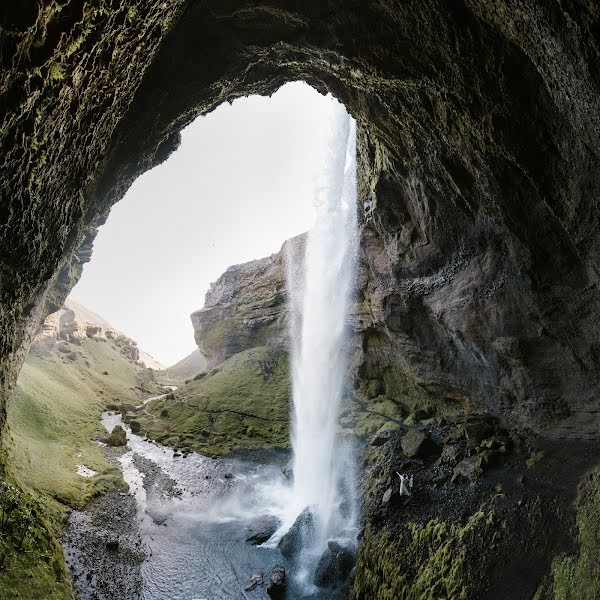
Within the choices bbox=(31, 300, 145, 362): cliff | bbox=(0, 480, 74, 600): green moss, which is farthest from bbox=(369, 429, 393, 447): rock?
bbox=(31, 300, 145, 362): cliff

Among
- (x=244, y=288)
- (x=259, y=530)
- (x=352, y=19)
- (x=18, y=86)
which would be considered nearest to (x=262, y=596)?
(x=259, y=530)

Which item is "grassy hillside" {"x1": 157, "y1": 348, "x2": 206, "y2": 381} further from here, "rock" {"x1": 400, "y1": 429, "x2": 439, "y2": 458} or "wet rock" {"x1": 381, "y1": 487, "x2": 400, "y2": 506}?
"wet rock" {"x1": 381, "y1": 487, "x2": 400, "y2": 506}

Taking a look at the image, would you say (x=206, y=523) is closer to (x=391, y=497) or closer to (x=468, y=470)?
(x=391, y=497)

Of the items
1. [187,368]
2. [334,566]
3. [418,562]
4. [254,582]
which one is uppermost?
[187,368]

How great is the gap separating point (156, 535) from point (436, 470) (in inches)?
575

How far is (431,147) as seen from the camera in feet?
52.1

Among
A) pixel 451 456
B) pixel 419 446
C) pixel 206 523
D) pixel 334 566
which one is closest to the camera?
pixel 334 566

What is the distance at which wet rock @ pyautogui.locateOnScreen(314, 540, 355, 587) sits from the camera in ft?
50.0

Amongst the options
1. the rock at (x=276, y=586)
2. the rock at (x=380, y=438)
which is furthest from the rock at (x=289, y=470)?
the rock at (x=276, y=586)

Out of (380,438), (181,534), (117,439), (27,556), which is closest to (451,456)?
(380,438)

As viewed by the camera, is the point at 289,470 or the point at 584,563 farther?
the point at 289,470

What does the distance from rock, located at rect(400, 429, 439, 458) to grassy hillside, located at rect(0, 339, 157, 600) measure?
1489 centimetres

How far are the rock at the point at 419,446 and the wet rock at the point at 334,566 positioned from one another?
5.49 m

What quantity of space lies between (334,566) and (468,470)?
6975mm
